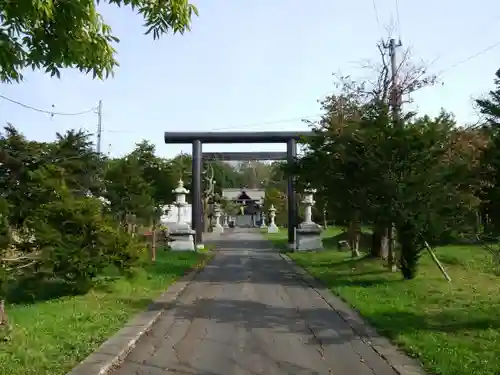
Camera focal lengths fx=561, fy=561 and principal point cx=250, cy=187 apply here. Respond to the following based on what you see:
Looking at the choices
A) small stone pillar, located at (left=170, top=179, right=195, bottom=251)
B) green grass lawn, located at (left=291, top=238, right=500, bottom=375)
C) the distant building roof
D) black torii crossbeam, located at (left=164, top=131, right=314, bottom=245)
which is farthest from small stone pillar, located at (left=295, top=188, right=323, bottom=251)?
the distant building roof

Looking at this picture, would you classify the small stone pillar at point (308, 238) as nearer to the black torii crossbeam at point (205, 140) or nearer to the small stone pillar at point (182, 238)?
the black torii crossbeam at point (205, 140)

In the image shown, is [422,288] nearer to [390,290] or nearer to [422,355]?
[390,290]

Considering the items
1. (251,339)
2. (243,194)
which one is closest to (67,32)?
(251,339)

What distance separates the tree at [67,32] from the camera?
359 centimetres

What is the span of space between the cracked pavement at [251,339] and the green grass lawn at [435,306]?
2.20ft

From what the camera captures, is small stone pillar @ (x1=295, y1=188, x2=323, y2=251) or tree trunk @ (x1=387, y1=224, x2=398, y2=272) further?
small stone pillar @ (x1=295, y1=188, x2=323, y2=251)

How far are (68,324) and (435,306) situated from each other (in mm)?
6521

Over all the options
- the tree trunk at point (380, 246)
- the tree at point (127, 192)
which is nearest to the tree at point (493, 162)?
the tree trunk at point (380, 246)

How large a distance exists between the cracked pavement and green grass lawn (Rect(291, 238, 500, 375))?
2.20 feet

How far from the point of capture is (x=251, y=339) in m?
7.59

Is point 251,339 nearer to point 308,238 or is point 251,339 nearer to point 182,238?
point 182,238

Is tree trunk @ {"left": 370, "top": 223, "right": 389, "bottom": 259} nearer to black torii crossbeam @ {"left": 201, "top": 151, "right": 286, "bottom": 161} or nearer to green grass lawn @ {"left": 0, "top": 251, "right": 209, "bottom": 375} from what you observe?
green grass lawn @ {"left": 0, "top": 251, "right": 209, "bottom": 375}

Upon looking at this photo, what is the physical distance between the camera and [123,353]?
6672 mm

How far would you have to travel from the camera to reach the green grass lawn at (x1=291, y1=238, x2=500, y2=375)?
6672 millimetres
